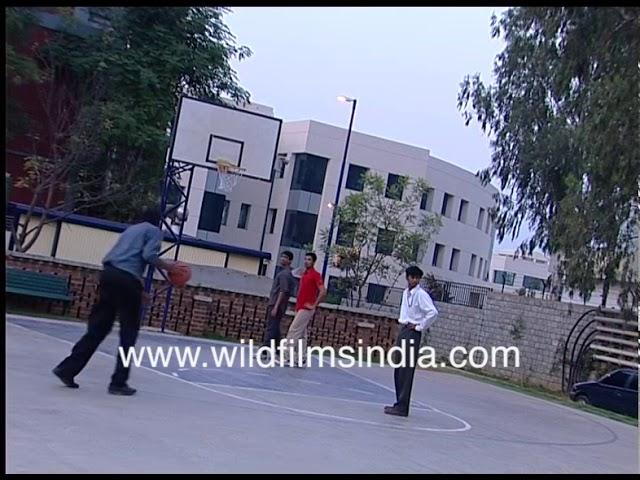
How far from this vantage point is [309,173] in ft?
176

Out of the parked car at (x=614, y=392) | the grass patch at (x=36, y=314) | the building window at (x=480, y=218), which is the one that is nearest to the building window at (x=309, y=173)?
the building window at (x=480, y=218)

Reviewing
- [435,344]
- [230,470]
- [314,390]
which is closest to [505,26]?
[435,344]

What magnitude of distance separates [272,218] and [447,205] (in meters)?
11.5

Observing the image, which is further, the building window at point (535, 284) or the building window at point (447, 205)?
the building window at point (447, 205)

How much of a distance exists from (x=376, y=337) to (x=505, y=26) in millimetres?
11625

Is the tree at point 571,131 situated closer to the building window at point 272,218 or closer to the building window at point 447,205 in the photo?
the building window at point 272,218

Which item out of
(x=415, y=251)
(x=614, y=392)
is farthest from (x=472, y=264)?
(x=614, y=392)

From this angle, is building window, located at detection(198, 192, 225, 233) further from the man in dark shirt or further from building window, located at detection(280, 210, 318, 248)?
the man in dark shirt

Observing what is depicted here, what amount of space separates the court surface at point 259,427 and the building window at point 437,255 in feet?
147

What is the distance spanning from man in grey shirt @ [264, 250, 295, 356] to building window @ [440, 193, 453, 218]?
43723 mm

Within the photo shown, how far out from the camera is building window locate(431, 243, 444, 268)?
59.6m

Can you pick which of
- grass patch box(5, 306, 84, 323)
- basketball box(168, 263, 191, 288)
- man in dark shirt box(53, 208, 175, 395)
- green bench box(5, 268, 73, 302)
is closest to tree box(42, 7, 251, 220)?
green bench box(5, 268, 73, 302)

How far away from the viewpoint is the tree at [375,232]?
32.4 m

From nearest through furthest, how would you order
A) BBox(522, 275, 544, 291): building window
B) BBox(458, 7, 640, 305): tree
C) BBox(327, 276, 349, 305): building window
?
BBox(458, 7, 640, 305): tree
BBox(327, 276, 349, 305): building window
BBox(522, 275, 544, 291): building window
